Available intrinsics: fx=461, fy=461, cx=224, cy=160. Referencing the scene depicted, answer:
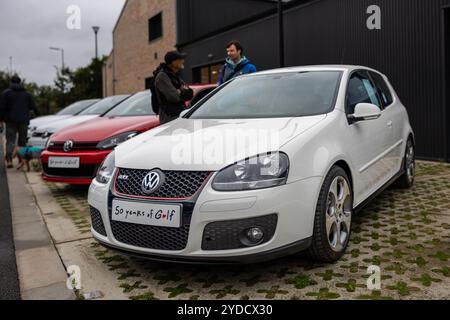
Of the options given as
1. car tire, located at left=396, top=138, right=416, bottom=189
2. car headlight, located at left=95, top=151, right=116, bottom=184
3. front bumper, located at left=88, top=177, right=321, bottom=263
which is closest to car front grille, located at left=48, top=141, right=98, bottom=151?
car headlight, located at left=95, top=151, right=116, bottom=184

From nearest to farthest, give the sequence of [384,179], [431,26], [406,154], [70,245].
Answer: [70,245], [384,179], [406,154], [431,26]

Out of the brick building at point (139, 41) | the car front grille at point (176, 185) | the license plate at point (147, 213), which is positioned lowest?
the license plate at point (147, 213)

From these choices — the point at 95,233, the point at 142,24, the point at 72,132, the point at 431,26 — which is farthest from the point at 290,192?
the point at 142,24

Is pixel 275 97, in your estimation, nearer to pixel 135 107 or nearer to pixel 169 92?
pixel 169 92

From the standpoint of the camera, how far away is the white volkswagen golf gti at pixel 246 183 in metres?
2.67

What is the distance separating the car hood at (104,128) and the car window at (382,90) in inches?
109

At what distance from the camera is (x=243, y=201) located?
263cm

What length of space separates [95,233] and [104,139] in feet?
8.60

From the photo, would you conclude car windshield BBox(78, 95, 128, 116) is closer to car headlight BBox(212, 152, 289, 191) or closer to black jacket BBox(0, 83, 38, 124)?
black jacket BBox(0, 83, 38, 124)

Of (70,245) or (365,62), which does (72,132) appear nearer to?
(70,245)

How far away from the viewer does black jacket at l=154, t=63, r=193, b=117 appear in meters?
5.46

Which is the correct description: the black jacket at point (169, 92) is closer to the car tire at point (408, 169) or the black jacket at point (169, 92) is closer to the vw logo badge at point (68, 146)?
the vw logo badge at point (68, 146)

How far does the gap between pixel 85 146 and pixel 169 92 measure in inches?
50.0

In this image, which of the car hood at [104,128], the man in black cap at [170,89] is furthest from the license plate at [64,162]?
the man in black cap at [170,89]
